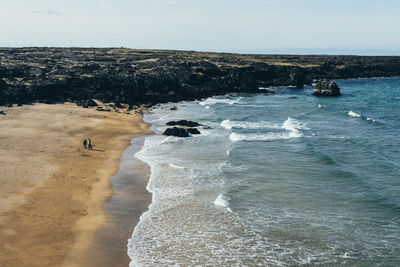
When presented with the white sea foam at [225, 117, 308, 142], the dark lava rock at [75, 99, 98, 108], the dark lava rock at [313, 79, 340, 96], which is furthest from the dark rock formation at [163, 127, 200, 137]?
the dark lava rock at [313, 79, 340, 96]

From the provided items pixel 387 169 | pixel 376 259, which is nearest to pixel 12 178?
pixel 376 259

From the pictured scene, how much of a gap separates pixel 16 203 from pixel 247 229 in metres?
12.6

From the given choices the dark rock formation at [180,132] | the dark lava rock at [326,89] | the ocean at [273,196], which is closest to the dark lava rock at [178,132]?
the dark rock formation at [180,132]

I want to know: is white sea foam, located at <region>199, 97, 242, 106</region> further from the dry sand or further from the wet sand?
the wet sand

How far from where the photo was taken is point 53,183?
80.8ft

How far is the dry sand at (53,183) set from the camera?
Result: 56.5ft

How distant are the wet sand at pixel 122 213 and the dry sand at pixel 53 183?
48cm

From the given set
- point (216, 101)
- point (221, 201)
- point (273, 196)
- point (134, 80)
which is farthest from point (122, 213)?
point (216, 101)

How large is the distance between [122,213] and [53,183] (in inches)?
243

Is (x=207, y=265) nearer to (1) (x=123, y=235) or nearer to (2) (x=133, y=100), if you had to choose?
(1) (x=123, y=235)

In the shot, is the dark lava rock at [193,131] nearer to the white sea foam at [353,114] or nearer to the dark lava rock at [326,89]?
the white sea foam at [353,114]

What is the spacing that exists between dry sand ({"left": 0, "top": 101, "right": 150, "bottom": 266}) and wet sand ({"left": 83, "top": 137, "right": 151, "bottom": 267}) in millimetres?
476

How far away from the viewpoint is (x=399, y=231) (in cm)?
1922

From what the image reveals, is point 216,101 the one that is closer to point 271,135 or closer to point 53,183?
point 271,135
